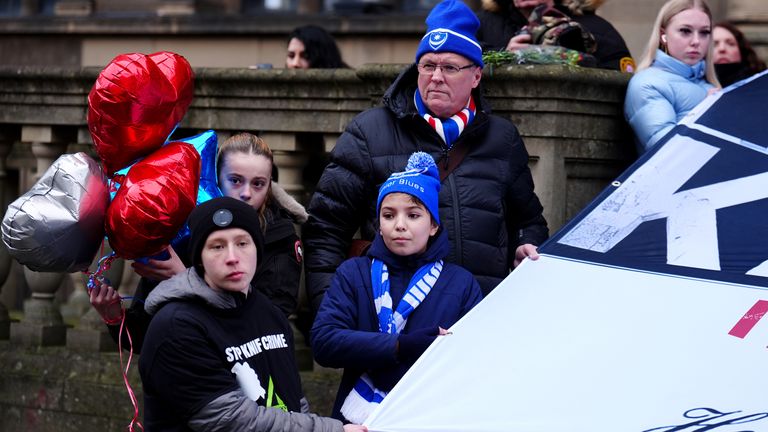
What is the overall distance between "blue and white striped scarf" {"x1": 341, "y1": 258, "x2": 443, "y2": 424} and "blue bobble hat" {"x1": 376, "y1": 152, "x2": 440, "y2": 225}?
0.76ft

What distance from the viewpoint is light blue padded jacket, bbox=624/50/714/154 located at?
20.6ft

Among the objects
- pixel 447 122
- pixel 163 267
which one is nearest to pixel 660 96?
pixel 447 122

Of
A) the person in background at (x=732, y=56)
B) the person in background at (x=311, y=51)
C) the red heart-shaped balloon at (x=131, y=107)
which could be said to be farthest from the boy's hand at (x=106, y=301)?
the person in background at (x=732, y=56)

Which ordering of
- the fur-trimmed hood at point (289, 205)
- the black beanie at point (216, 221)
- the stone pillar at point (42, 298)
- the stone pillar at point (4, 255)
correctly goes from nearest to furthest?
1. the black beanie at point (216, 221)
2. the fur-trimmed hood at point (289, 205)
3. the stone pillar at point (42, 298)
4. the stone pillar at point (4, 255)

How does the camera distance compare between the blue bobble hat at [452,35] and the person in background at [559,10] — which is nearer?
the blue bobble hat at [452,35]

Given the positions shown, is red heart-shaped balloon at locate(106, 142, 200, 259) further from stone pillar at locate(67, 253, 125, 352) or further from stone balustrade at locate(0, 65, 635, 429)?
stone pillar at locate(67, 253, 125, 352)

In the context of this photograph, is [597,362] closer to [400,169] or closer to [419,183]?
[419,183]

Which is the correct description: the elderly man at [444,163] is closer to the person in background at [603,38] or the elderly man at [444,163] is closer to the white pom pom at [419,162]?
the white pom pom at [419,162]

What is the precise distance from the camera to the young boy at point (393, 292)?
16.4ft

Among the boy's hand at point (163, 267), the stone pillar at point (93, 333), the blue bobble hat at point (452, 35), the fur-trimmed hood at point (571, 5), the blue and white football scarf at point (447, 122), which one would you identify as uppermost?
the fur-trimmed hood at point (571, 5)

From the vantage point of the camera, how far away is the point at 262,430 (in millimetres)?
4449

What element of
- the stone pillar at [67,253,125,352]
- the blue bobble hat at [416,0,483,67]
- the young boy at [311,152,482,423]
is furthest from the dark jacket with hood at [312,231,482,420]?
the stone pillar at [67,253,125,352]

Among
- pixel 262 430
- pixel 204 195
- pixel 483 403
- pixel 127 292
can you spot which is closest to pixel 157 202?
pixel 204 195

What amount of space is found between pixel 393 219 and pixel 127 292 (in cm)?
251
